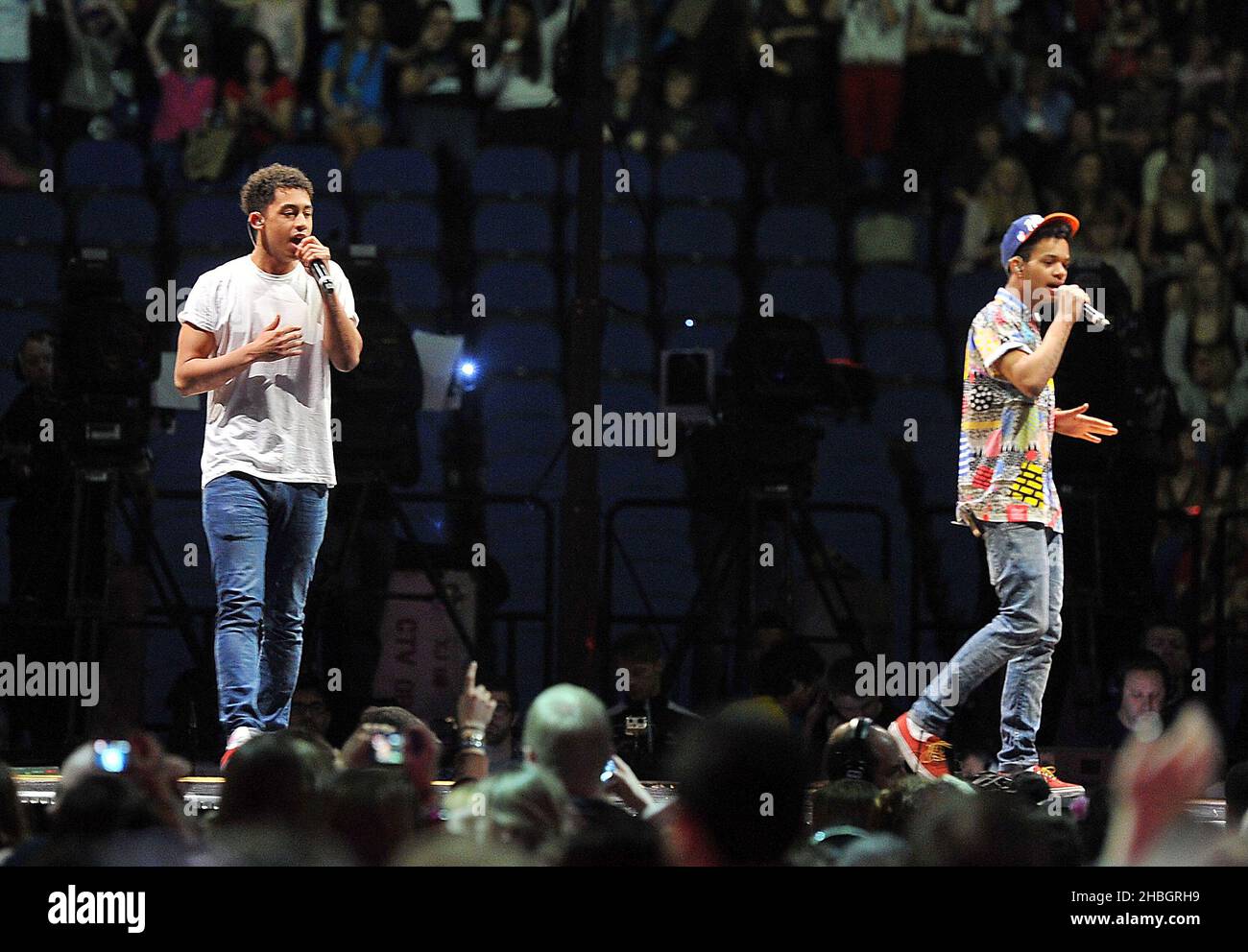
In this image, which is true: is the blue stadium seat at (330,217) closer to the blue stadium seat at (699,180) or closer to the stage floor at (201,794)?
the blue stadium seat at (699,180)

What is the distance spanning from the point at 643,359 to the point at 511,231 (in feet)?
2.99

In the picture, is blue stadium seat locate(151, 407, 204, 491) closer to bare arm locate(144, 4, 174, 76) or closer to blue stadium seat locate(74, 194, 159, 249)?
blue stadium seat locate(74, 194, 159, 249)

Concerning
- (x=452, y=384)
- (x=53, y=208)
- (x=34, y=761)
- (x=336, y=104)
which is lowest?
(x=34, y=761)

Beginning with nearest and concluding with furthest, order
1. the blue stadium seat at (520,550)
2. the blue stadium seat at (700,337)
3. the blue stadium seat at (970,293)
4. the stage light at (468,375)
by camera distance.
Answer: the stage light at (468,375) < the blue stadium seat at (520,550) < the blue stadium seat at (700,337) < the blue stadium seat at (970,293)

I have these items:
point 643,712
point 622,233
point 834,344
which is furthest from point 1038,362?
point 622,233

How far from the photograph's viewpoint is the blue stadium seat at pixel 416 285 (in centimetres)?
791

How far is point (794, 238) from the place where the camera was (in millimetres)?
8266

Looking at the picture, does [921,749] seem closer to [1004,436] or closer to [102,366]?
[1004,436]

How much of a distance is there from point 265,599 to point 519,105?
4234mm

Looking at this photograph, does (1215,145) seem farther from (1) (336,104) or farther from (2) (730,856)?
(2) (730,856)

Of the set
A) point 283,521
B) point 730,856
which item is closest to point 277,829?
point 730,856

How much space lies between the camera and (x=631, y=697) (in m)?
6.32

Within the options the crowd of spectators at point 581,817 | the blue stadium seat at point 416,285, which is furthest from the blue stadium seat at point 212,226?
the crowd of spectators at point 581,817

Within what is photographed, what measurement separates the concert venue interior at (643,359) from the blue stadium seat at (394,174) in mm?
18
